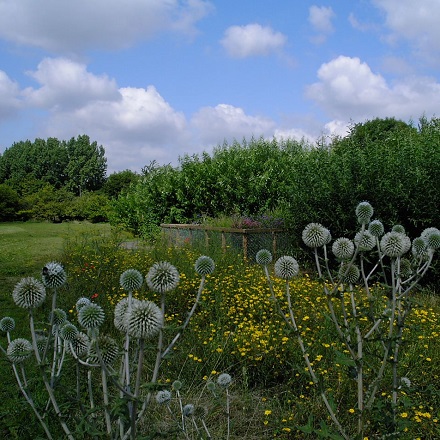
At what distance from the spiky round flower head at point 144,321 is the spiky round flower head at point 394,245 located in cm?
152

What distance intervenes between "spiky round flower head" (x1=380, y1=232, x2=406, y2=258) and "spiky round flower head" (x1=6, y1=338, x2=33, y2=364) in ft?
6.62

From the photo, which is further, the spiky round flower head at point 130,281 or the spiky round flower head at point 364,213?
the spiky round flower head at point 364,213

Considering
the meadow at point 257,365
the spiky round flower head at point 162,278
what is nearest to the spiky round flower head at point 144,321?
the meadow at point 257,365

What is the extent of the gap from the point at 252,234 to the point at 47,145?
167ft

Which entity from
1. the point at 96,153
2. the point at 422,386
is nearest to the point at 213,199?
the point at 422,386

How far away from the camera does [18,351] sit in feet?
8.54

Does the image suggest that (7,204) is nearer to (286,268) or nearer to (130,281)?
(286,268)

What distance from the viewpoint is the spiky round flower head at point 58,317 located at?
2.36 m

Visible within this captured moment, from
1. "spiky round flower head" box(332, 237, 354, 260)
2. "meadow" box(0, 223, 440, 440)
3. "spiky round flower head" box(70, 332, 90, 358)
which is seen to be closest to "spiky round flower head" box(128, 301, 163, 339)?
"meadow" box(0, 223, 440, 440)

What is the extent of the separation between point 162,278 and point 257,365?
8.69 ft

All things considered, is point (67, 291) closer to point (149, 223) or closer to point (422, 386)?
point (422, 386)

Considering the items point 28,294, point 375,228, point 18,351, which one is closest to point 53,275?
point 28,294

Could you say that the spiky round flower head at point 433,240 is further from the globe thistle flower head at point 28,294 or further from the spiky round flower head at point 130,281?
the globe thistle flower head at point 28,294

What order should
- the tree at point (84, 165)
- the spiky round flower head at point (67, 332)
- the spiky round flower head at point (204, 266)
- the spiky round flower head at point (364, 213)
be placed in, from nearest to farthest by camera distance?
1. the spiky round flower head at point (67, 332)
2. the spiky round flower head at point (204, 266)
3. the spiky round flower head at point (364, 213)
4. the tree at point (84, 165)
